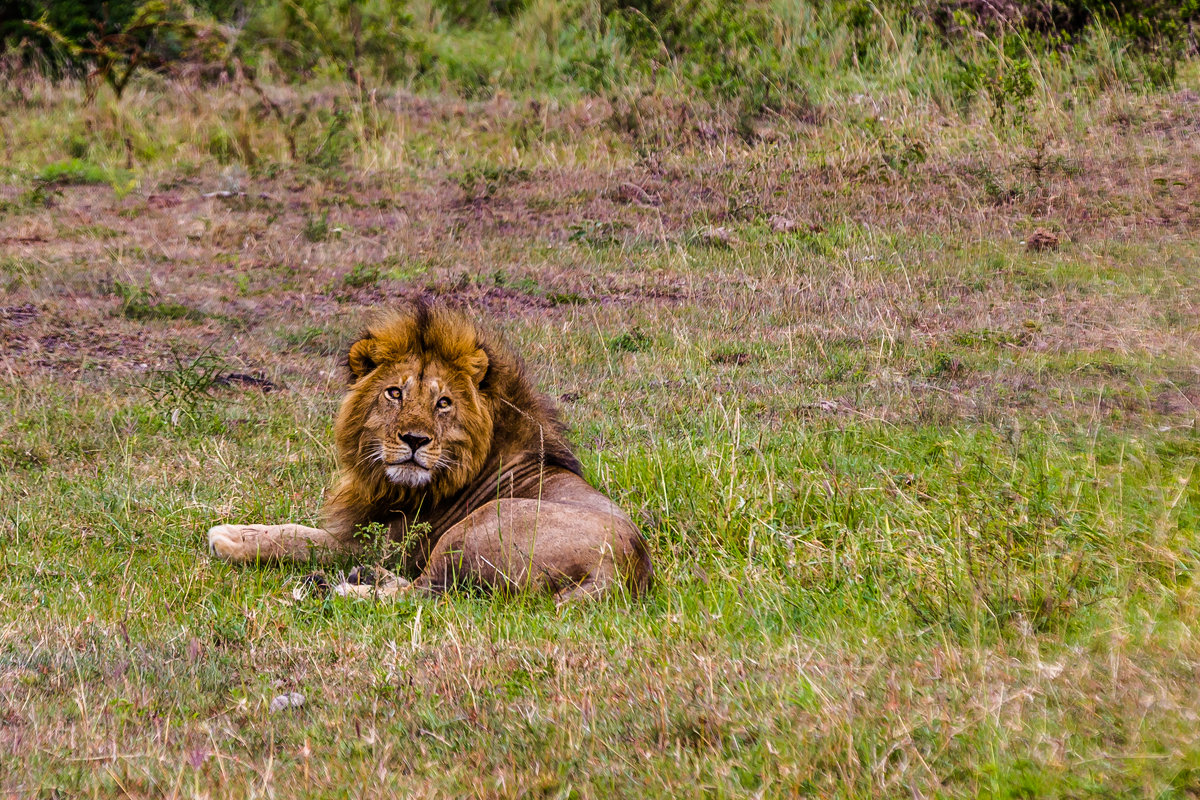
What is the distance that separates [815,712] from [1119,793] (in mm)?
799

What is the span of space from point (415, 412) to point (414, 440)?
13 centimetres

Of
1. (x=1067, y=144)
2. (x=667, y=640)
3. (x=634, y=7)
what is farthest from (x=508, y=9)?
(x=667, y=640)

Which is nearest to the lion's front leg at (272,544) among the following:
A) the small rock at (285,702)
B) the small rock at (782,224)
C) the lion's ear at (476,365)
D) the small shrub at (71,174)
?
the lion's ear at (476,365)

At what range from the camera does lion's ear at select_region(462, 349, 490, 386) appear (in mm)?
5688

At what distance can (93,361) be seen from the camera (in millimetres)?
9211

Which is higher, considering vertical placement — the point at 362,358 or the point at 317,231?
the point at 362,358

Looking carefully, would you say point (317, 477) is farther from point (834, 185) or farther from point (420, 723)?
point (834, 185)

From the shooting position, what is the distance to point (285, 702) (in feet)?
12.6

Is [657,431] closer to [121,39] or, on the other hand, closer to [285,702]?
[285,702]

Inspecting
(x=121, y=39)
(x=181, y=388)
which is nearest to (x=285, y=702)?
(x=181, y=388)

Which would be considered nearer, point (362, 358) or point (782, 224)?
point (362, 358)

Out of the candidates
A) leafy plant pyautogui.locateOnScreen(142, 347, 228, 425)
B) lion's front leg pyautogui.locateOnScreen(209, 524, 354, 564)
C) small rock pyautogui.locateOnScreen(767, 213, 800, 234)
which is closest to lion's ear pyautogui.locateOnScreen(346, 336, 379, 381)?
lion's front leg pyautogui.locateOnScreen(209, 524, 354, 564)

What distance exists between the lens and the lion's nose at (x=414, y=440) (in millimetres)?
5484

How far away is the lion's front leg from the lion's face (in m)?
0.43
